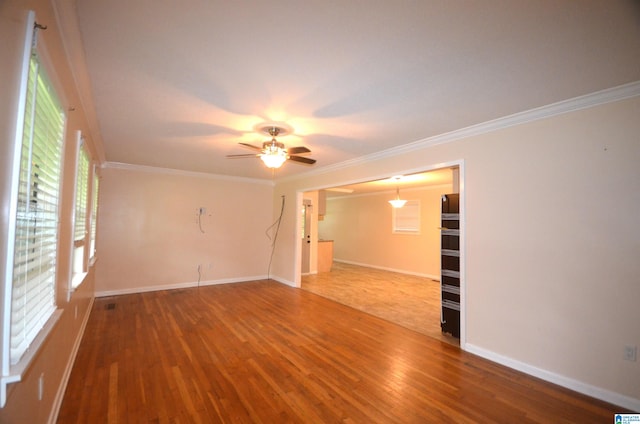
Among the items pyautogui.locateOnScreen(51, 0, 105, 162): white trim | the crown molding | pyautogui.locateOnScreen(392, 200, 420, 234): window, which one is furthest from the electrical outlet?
pyautogui.locateOnScreen(392, 200, 420, 234): window

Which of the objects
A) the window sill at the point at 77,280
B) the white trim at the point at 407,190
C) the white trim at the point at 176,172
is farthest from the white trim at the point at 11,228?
the white trim at the point at 407,190

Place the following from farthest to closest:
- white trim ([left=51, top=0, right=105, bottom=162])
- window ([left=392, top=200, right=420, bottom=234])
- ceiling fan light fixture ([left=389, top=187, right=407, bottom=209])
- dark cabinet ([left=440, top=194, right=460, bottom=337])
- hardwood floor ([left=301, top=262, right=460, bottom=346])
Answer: window ([left=392, top=200, right=420, bottom=234])
ceiling fan light fixture ([left=389, top=187, right=407, bottom=209])
hardwood floor ([left=301, top=262, right=460, bottom=346])
dark cabinet ([left=440, top=194, right=460, bottom=337])
white trim ([left=51, top=0, right=105, bottom=162])

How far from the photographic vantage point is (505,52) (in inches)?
69.8

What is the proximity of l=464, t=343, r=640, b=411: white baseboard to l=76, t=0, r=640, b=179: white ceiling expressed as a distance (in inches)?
94.0

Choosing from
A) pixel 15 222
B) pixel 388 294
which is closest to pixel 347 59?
pixel 15 222

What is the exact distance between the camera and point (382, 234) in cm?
852

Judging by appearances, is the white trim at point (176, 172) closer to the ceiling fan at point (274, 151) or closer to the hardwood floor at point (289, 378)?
the hardwood floor at point (289, 378)

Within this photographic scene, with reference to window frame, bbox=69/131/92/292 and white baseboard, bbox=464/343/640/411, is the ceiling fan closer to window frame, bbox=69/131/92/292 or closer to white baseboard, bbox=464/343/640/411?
window frame, bbox=69/131/92/292

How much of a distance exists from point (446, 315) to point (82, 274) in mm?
4253

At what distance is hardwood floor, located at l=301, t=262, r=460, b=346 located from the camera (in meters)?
4.00

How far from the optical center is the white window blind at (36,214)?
45.5 inches

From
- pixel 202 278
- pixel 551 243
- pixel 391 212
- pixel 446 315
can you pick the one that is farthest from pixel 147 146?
pixel 391 212

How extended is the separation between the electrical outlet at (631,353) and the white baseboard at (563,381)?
0.29 m

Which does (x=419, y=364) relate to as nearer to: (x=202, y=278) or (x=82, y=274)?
(x=82, y=274)
